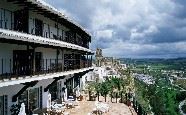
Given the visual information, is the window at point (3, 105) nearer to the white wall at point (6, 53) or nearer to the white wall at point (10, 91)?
the white wall at point (10, 91)

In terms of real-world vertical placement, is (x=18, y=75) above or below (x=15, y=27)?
below

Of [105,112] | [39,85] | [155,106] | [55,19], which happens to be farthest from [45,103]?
[155,106]

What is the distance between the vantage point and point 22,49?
23.9 m

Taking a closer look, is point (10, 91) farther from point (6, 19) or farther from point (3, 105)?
point (6, 19)

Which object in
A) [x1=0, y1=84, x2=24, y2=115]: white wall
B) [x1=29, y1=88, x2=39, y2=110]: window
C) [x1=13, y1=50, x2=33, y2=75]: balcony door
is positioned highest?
[x1=13, y1=50, x2=33, y2=75]: balcony door

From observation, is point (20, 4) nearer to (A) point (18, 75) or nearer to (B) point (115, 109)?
(A) point (18, 75)

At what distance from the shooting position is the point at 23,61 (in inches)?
934

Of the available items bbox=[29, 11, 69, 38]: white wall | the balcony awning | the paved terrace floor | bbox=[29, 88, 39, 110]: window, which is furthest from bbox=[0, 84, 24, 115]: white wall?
the paved terrace floor

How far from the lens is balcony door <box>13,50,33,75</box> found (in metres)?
21.9

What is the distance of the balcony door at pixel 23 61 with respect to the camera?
21911 mm

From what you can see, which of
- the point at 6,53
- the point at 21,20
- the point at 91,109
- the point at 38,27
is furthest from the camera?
the point at 91,109

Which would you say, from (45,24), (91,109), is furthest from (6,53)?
(91,109)

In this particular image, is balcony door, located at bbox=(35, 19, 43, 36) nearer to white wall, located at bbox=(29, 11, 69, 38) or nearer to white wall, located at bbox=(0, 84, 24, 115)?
white wall, located at bbox=(29, 11, 69, 38)

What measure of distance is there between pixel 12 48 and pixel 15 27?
1.38 metres
